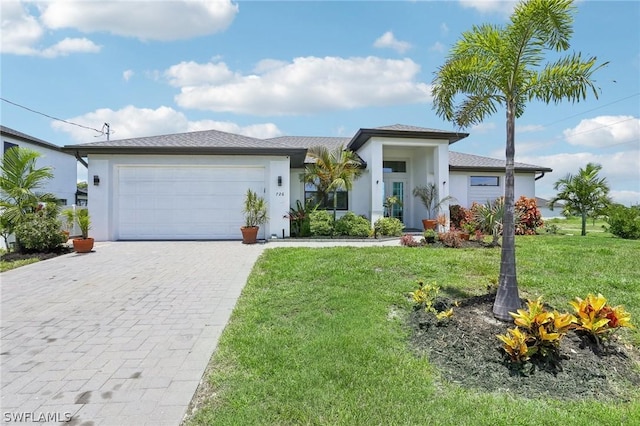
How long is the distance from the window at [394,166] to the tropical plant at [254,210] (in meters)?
7.98

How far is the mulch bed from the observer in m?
2.83

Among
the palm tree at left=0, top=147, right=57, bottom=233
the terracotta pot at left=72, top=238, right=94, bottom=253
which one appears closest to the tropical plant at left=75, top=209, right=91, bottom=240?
the terracotta pot at left=72, top=238, right=94, bottom=253

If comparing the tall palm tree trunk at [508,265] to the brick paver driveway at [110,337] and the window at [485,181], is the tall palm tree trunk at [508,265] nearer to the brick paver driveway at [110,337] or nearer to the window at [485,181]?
the brick paver driveway at [110,337]

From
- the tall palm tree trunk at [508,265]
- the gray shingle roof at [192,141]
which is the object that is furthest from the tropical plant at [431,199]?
the tall palm tree trunk at [508,265]

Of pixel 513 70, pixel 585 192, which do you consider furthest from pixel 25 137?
pixel 585 192

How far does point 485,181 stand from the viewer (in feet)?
58.7

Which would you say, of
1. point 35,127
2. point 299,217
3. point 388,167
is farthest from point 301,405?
point 35,127

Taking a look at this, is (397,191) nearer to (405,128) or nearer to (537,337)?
(405,128)

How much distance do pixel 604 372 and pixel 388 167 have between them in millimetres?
15142

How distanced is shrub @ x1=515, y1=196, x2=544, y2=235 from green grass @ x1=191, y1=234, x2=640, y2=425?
7.92 meters

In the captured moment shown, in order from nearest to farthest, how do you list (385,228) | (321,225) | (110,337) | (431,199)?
(110,337) < (321,225) < (385,228) < (431,199)

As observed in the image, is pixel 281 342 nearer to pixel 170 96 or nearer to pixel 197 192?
pixel 197 192

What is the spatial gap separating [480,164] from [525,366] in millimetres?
16959

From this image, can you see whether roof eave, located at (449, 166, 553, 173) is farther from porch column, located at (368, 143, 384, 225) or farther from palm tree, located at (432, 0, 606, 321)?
palm tree, located at (432, 0, 606, 321)
